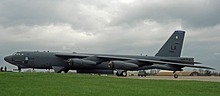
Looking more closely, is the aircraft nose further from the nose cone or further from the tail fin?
the tail fin

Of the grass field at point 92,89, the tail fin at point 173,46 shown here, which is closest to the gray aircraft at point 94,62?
the tail fin at point 173,46

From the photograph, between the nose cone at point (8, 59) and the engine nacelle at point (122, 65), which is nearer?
the engine nacelle at point (122, 65)

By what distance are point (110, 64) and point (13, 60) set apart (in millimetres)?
12130

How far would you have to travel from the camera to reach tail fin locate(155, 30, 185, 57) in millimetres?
49656

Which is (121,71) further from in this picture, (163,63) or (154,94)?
(154,94)

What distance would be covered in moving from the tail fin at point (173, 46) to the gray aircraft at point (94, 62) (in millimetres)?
1110

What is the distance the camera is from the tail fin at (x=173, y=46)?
49656 mm

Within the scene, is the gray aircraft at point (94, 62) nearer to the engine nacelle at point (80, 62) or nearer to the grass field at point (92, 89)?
the engine nacelle at point (80, 62)

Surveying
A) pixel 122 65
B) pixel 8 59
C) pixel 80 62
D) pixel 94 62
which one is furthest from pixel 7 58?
pixel 122 65

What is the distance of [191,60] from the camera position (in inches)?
1825

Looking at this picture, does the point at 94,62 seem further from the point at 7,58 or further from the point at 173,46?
the point at 173,46

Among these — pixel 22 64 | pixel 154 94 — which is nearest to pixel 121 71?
pixel 22 64

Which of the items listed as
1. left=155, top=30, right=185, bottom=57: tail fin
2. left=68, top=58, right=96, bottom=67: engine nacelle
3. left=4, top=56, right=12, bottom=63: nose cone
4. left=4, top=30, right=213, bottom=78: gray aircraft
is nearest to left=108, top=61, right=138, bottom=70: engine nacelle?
left=4, top=30, right=213, bottom=78: gray aircraft

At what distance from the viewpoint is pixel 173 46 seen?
49844mm
